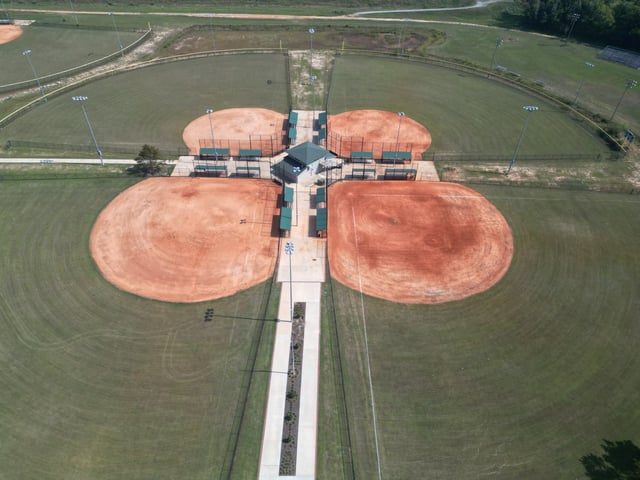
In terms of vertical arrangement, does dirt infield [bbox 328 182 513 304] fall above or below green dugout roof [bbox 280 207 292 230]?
below

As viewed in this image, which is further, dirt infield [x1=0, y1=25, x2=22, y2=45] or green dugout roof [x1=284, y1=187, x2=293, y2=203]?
dirt infield [x1=0, y1=25, x2=22, y2=45]

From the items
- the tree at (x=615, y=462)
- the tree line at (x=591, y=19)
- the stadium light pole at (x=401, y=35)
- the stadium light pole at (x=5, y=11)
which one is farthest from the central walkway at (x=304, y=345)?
the stadium light pole at (x=5, y=11)

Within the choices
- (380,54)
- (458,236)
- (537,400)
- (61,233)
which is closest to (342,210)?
(458,236)

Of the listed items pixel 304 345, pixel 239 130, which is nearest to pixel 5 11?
pixel 239 130

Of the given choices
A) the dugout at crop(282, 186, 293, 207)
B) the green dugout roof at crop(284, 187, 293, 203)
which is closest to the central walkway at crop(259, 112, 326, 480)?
the dugout at crop(282, 186, 293, 207)

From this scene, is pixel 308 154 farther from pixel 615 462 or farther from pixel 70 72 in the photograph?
pixel 70 72

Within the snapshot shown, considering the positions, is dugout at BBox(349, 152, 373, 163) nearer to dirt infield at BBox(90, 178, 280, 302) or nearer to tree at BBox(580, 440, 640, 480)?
dirt infield at BBox(90, 178, 280, 302)
